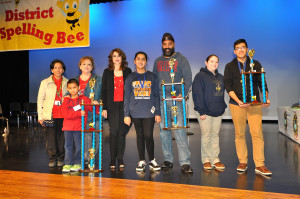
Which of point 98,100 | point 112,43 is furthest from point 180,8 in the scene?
point 98,100

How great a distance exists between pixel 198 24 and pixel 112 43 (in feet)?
10.3

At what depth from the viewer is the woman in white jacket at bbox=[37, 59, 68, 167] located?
3898mm

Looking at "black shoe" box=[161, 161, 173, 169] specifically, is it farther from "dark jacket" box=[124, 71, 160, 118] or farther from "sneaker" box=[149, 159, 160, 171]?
"dark jacket" box=[124, 71, 160, 118]

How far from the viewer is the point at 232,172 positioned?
3496 millimetres

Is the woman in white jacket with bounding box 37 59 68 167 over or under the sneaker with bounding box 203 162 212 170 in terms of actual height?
over

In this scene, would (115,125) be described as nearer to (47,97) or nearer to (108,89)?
(108,89)

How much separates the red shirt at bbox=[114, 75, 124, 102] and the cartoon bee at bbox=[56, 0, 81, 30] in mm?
3619

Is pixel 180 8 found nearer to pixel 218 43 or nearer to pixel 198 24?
pixel 198 24

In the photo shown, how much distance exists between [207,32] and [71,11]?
523cm

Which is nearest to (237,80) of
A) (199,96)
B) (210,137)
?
(199,96)

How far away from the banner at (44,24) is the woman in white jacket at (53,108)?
117 inches

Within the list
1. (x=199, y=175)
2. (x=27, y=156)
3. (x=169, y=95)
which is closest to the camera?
(x=199, y=175)

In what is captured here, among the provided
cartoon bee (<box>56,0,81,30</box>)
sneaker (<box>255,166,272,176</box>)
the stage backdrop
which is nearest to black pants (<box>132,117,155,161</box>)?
sneaker (<box>255,166,272,176</box>)

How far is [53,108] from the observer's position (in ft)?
12.8
